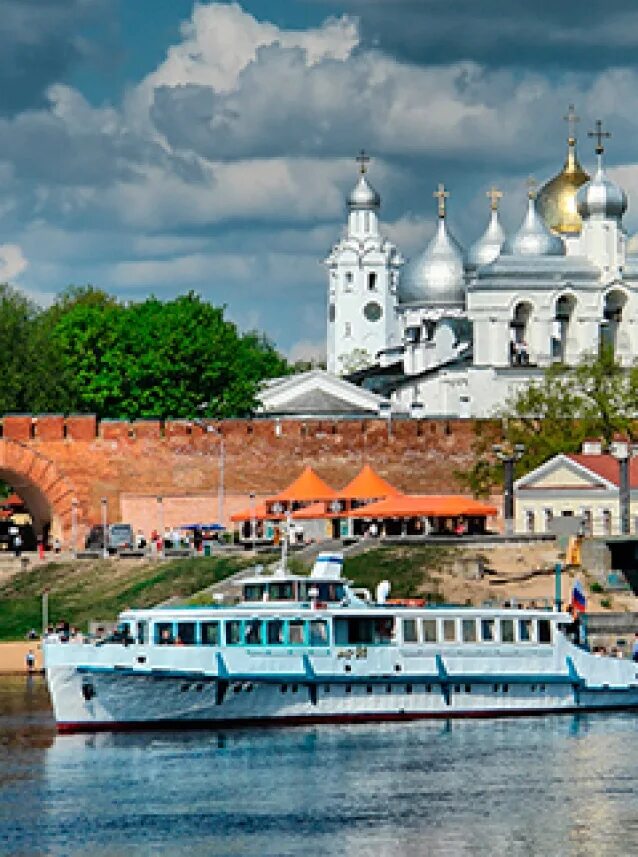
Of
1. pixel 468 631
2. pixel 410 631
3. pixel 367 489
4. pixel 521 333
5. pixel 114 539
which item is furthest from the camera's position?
pixel 521 333

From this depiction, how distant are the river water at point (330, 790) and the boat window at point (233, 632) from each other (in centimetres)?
217

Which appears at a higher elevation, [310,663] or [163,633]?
[163,633]

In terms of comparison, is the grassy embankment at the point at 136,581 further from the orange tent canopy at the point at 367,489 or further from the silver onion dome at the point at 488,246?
the silver onion dome at the point at 488,246

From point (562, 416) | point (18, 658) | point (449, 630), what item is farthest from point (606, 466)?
point (449, 630)

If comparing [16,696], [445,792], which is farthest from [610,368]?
[445,792]

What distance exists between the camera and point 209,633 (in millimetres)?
72125

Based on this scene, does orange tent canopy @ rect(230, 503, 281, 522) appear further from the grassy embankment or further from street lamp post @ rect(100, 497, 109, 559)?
the grassy embankment

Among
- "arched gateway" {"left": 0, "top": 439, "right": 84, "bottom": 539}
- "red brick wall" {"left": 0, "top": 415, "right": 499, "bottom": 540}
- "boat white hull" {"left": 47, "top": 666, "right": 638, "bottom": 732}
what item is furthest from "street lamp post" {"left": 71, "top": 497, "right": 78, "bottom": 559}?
"boat white hull" {"left": 47, "top": 666, "right": 638, "bottom": 732}

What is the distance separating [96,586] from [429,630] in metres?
29.0

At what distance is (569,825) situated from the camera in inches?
2275

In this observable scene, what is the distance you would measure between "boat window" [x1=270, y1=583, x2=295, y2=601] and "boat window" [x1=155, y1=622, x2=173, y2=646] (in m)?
2.71

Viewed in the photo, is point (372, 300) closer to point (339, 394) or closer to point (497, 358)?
point (339, 394)

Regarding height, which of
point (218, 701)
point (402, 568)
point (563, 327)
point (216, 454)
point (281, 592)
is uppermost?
point (563, 327)

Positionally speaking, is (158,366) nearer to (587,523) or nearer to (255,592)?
(587,523)
